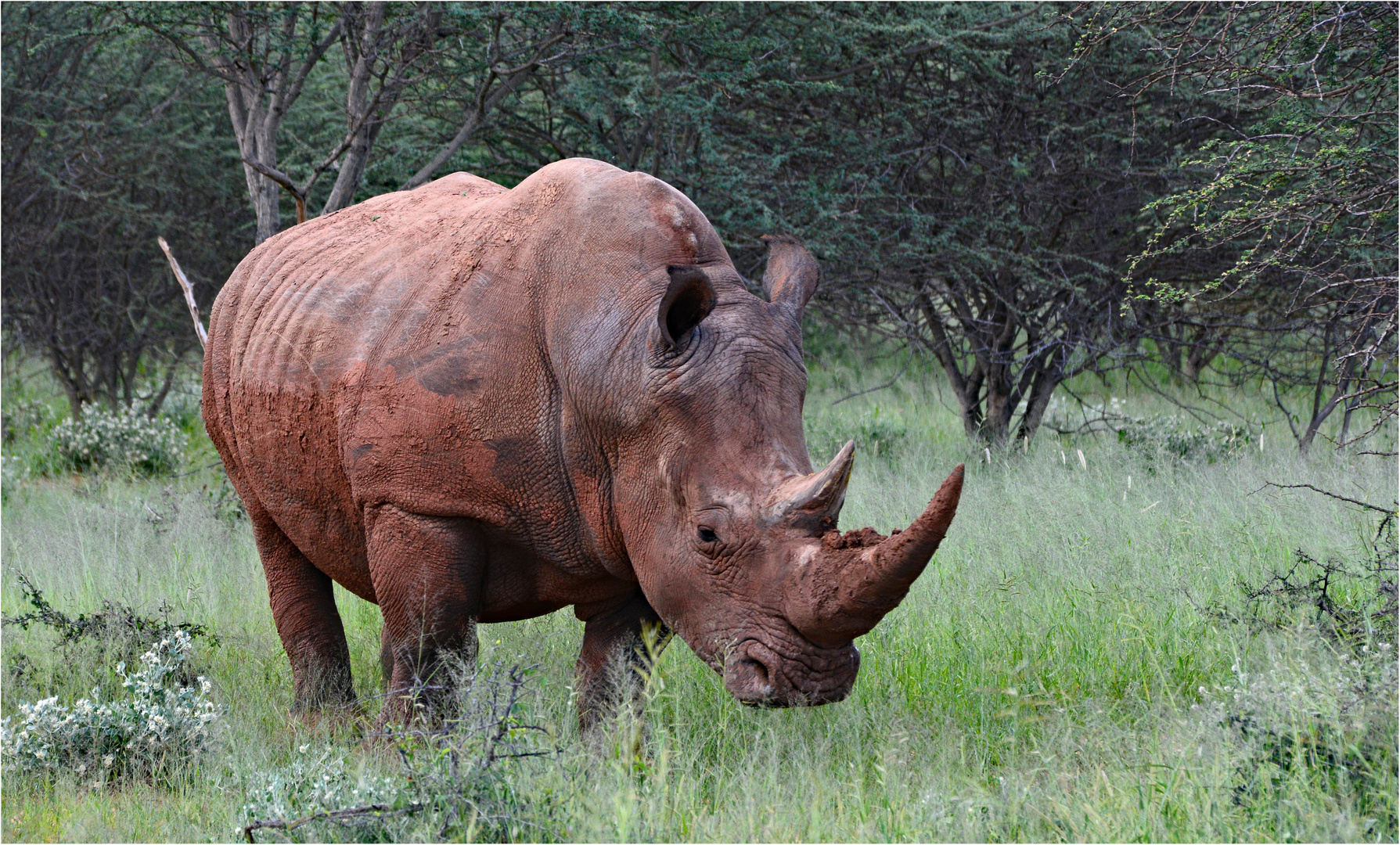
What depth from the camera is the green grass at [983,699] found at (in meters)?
3.13

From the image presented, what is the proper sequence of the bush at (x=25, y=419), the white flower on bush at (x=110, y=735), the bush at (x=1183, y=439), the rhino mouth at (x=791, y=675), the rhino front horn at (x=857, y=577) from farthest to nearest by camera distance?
the bush at (x=25, y=419) < the bush at (x=1183, y=439) < the white flower on bush at (x=110, y=735) < the rhino mouth at (x=791, y=675) < the rhino front horn at (x=857, y=577)

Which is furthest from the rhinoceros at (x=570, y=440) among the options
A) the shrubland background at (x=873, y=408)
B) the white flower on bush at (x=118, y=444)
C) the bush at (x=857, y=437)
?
the white flower on bush at (x=118, y=444)

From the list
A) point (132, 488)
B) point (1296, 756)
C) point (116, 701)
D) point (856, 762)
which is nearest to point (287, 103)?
point (132, 488)

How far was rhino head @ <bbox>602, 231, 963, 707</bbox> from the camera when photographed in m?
3.07

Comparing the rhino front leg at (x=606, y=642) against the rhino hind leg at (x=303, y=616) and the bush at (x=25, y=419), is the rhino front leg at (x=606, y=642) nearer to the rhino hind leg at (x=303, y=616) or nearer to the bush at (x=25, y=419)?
the rhino hind leg at (x=303, y=616)

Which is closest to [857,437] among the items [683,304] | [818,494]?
[683,304]

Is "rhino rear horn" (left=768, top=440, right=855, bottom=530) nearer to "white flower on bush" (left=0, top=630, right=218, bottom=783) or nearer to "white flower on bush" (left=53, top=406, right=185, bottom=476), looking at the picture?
"white flower on bush" (left=0, top=630, right=218, bottom=783)

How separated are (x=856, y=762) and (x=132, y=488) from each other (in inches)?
279

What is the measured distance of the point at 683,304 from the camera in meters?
3.40

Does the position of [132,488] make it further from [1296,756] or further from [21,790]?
[1296,756]

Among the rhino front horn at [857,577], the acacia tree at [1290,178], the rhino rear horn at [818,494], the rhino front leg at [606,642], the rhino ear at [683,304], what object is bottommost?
the rhino front leg at [606,642]

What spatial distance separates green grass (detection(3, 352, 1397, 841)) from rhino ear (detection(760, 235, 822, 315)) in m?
1.19

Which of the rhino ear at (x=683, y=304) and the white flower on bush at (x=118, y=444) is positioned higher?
the rhino ear at (x=683, y=304)

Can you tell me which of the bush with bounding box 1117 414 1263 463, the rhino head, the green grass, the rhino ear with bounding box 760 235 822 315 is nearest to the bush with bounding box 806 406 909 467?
the bush with bounding box 1117 414 1263 463
